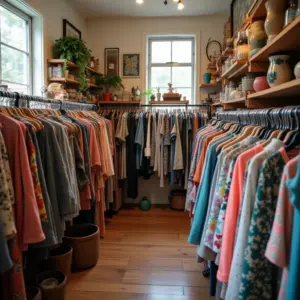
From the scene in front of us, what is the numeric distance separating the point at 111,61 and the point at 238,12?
211 centimetres

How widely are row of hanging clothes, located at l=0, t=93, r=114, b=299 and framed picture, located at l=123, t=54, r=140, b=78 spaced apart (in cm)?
269

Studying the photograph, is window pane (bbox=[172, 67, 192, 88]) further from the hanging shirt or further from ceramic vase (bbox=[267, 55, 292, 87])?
the hanging shirt

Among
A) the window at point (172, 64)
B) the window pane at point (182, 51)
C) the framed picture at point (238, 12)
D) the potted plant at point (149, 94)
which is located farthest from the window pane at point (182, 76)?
the framed picture at point (238, 12)

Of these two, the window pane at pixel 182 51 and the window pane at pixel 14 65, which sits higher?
the window pane at pixel 182 51

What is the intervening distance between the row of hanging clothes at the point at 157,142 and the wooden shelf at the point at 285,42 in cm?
210

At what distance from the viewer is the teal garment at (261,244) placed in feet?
3.19

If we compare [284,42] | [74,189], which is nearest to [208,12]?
[284,42]

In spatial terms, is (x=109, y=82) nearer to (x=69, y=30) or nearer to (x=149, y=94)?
(x=149, y=94)

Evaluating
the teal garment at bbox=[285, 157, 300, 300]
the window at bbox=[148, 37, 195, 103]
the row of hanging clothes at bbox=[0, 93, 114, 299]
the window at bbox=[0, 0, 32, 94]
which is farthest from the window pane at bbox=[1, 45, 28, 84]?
the teal garment at bbox=[285, 157, 300, 300]

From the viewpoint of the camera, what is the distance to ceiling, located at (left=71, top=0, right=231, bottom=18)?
415cm

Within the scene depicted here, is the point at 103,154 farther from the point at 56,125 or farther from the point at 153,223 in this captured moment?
the point at 153,223

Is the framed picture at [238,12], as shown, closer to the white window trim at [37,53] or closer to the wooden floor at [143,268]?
the white window trim at [37,53]

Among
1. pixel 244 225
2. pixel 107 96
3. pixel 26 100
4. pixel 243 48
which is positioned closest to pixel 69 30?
pixel 107 96

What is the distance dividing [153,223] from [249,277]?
2.92 metres
